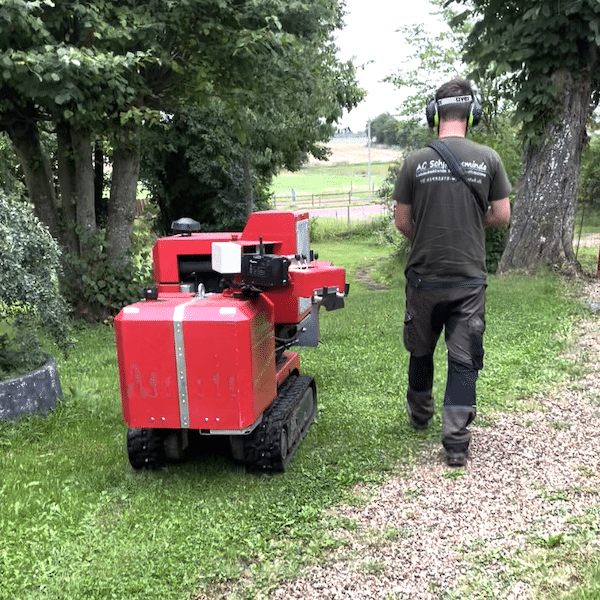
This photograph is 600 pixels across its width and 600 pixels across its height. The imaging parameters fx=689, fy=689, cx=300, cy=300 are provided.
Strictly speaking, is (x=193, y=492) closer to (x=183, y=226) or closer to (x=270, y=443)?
(x=270, y=443)

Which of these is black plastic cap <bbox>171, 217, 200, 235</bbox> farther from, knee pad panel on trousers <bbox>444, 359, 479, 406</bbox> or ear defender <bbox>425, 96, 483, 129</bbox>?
knee pad panel on trousers <bbox>444, 359, 479, 406</bbox>

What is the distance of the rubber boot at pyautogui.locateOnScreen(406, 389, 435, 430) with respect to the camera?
4.44 metres

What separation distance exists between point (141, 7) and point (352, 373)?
18.1 ft

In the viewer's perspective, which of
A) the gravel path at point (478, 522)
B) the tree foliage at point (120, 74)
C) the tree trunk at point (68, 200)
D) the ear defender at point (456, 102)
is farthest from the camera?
the tree trunk at point (68, 200)

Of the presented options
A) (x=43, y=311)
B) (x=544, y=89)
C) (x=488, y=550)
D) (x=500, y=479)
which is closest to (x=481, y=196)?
(x=500, y=479)

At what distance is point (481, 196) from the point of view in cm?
379

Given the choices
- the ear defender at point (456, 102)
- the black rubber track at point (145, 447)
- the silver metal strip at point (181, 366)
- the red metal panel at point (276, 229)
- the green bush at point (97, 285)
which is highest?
the ear defender at point (456, 102)

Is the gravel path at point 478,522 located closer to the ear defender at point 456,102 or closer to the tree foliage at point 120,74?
the ear defender at point 456,102

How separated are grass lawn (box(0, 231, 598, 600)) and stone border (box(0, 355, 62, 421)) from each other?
3.5 inches

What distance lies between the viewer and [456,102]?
388 centimetres

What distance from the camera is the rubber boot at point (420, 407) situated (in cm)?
444

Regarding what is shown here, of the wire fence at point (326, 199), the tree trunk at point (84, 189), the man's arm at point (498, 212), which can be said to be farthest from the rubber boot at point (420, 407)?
the wire fence at point (326, 199)

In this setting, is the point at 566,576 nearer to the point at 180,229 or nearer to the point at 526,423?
the point at 526,423

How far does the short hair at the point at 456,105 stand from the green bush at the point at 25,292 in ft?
9.65
